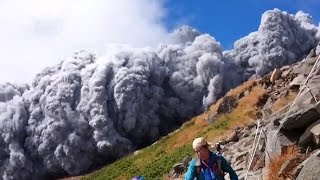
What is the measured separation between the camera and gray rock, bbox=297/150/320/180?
10.3 m

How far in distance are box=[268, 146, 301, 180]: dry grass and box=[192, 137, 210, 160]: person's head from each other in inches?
139

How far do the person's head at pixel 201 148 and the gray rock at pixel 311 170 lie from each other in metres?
2.82

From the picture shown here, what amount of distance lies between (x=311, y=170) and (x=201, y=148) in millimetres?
3073

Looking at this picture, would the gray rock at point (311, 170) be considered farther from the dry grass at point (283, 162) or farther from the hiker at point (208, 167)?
the hiker at point (208, 167)

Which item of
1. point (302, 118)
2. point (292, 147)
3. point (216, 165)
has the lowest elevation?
point (292, 147)

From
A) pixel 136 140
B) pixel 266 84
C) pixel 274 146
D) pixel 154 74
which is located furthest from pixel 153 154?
pixel 274 146

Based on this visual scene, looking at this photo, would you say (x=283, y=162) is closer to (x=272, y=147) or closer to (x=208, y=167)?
(x=272, y=147)

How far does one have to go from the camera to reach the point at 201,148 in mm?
8391

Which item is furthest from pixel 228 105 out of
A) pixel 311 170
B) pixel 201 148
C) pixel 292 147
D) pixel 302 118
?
pixel 201 148

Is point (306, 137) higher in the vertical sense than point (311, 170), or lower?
higher

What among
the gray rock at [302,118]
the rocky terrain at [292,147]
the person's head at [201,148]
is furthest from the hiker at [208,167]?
the gray rock at [302,118]

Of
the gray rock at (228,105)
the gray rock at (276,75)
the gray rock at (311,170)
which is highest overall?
the gray rock at (276,75)

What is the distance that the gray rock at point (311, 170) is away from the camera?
33.8ft

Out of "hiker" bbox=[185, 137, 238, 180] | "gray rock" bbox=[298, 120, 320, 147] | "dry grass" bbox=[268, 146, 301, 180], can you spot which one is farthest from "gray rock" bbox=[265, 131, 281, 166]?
"hiker" bbox=[185, 137, 238, 180]
